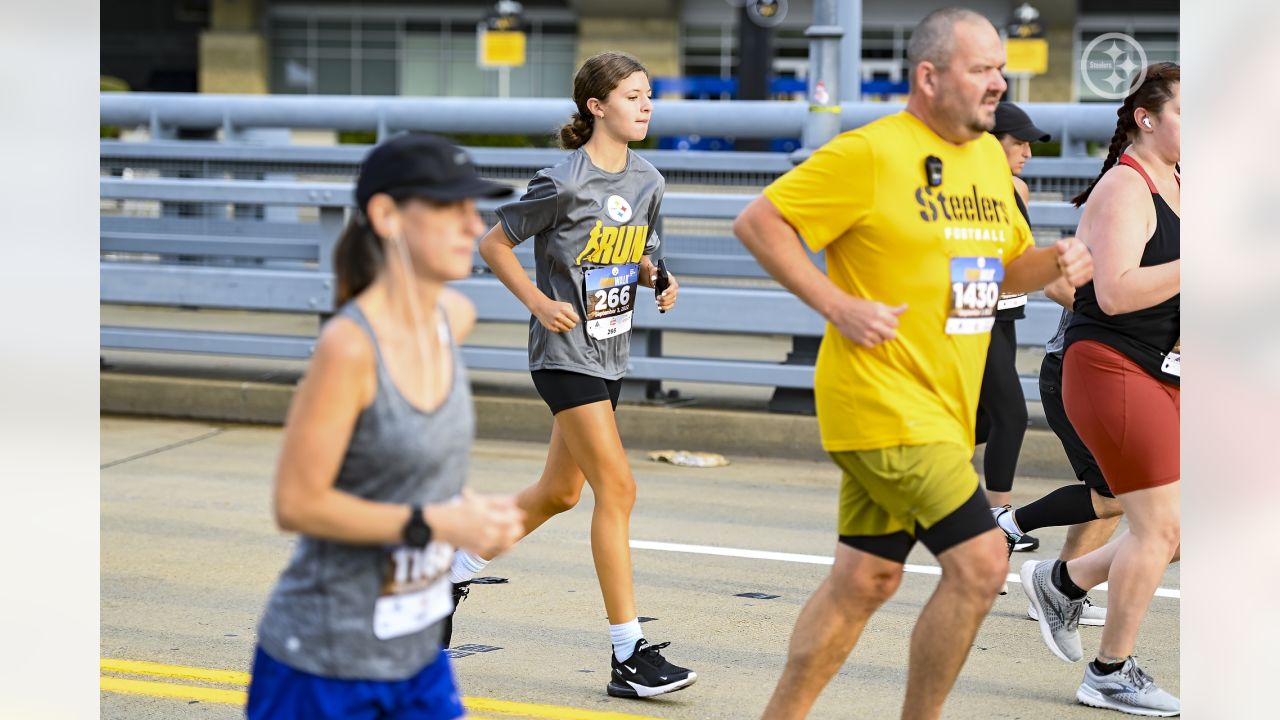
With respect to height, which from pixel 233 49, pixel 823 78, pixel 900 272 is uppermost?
pixel 233 49

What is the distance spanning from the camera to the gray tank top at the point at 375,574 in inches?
112

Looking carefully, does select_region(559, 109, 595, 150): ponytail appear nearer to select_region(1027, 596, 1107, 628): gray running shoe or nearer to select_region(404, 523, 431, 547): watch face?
select_region(1027, 596, 1107, 628): gray running shoe

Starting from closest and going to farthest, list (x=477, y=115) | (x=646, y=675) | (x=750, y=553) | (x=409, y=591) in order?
(x=409, y=591) < (x=646, y=675) < (x=750, y=553) < (x=477, y=115)

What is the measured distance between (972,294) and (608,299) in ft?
5.54

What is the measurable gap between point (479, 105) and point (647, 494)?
14.3 ft

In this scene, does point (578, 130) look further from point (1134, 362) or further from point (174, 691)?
point (174, 691)

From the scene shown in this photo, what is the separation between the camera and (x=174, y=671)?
18.0ft

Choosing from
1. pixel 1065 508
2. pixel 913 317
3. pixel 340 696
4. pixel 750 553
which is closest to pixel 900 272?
pixel 913 317

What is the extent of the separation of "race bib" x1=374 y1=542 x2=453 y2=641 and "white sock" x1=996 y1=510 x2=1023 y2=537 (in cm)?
407

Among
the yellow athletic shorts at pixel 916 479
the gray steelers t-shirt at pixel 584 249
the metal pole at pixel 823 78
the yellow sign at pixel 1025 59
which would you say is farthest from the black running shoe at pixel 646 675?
the yellow sign at pixel 1025 59

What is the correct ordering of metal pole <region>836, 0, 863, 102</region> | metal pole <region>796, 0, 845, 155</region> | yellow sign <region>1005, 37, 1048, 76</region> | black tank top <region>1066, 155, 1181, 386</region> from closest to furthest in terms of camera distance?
1. black tank top <region>1066, 155, 1181, 386</region>
2. metal pole <region>796, 0, 845, 155</region>
3. metal pole <region>836, 0, 863, 102</region>
4. yellow sign <region>1005, 37, 1048, 76</region>

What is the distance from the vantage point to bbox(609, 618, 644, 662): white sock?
5.25 metres

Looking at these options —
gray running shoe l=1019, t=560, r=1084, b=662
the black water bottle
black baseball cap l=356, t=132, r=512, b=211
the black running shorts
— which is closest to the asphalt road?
gray running shoe l=1019, t=560, r=1084, b=662

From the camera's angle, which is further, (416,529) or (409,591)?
(409,591)
